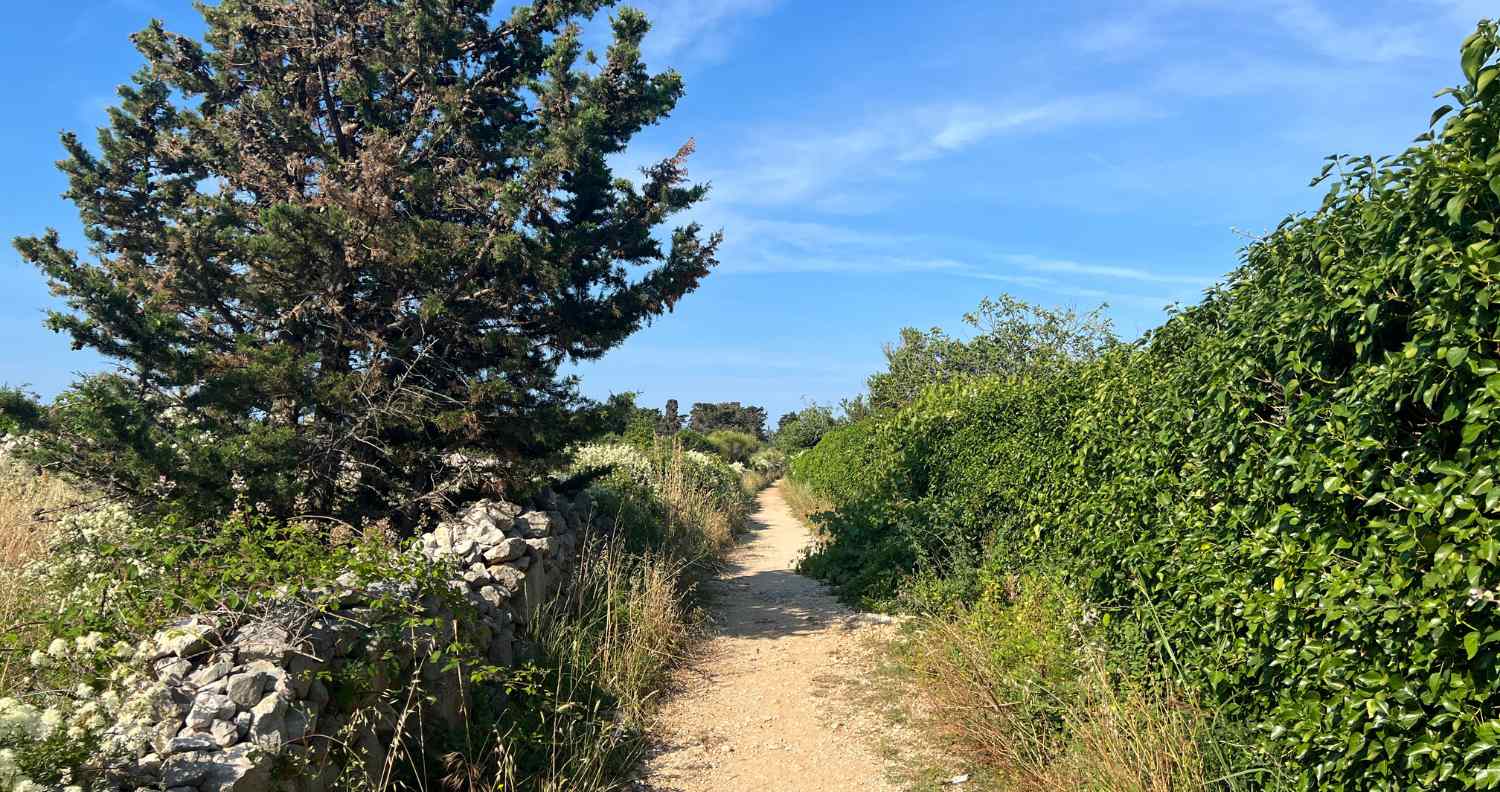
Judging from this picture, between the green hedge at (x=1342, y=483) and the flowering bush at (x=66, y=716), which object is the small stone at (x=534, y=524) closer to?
the flowering bush at (x=66, y=716)

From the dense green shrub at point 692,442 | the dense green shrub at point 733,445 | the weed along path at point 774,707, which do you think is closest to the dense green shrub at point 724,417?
the dense green shrub at point 733,445

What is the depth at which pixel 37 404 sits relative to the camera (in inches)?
256

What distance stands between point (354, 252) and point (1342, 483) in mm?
7272

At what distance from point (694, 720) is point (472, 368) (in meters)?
3.96

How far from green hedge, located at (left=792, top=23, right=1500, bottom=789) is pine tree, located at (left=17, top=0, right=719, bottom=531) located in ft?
16.5

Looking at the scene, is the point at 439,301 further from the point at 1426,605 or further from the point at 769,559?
the point at 769,559

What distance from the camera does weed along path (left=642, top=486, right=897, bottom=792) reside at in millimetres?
5203

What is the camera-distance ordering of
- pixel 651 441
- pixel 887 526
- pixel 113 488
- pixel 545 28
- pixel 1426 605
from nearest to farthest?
1. pixel 1426 605
2. pixel 113 488
3. pixel 545 28
4. pixel 887 526
5. pixel 651 441

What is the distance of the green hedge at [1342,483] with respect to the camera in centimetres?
236

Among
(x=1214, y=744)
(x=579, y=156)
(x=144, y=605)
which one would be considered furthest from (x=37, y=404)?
(x=1214, y=744)

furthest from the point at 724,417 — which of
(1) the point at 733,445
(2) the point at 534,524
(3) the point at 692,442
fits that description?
(2) the point at 534,524

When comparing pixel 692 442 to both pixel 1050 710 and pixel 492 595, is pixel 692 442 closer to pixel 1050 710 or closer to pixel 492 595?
pixel 492 595

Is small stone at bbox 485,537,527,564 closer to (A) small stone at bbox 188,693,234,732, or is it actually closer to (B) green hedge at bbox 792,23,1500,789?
(A) small stone at bbox 188,693,234,732

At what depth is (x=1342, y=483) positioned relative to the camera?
2.80 metres
